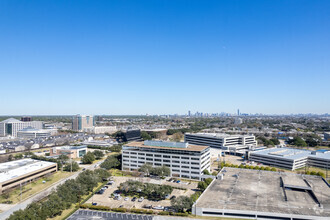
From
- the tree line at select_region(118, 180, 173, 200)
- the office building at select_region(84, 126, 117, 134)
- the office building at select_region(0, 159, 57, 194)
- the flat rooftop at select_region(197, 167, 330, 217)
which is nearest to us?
the flat rooftop at select_region(197, 167, 330, 217)

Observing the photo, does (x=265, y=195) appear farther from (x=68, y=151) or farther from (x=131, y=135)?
(x=131, y=135)

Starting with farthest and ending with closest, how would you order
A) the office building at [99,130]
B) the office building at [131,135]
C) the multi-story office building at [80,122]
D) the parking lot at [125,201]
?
the multi-story office building at [80,122], the office building at [99,130], the office building at [131,135], the parking lot at [125,201]

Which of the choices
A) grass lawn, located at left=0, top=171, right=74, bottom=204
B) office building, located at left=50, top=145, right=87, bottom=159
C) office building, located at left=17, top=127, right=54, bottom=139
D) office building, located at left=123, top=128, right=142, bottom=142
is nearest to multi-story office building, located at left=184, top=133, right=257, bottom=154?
office building, located at left=123, top=128, right=142, bottom=142

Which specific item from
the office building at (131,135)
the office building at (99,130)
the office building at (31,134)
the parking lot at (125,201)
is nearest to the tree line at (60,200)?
the parking lot at (125,201)

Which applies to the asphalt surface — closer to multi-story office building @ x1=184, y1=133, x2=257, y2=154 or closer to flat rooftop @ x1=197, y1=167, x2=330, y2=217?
flat rooftop @ x1=197, y1=167, x2=330, y2=217

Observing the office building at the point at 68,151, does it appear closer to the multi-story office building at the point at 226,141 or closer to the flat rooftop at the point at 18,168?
the flat rooftop at the point at 18,168

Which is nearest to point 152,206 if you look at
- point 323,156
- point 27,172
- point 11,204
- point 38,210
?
point 38,210

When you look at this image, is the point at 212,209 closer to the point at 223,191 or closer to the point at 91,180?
the point at 223,191

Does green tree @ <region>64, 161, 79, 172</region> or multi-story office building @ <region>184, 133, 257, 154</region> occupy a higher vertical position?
multi-story office building @ <region>184, 133, 257, 154</region>
